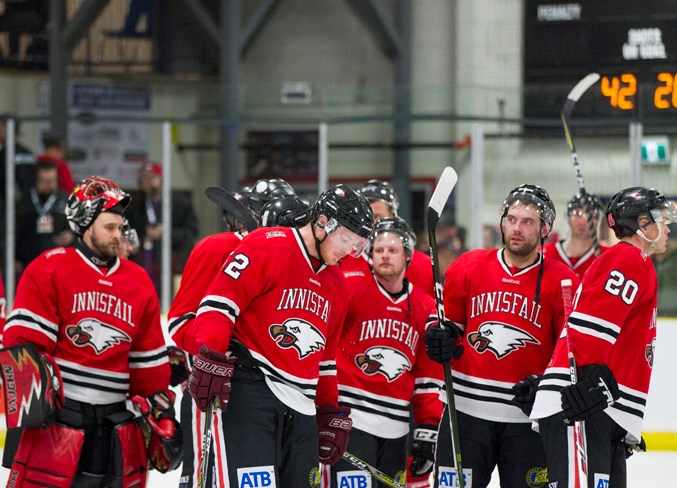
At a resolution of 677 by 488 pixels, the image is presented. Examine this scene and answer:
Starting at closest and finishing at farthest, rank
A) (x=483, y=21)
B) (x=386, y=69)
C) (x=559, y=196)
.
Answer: (x=559, y=196)
(x=483, y=21)
(x=386, y=69)

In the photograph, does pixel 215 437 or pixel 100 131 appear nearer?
pixel 215 437

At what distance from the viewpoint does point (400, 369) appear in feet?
13.1

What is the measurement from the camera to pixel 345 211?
3332 mm

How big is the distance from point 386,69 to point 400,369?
6206 mm

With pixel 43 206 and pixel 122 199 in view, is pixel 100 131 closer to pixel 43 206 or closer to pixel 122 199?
pixel 43 206

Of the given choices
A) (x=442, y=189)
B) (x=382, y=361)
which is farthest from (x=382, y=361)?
(x=442, y=189)

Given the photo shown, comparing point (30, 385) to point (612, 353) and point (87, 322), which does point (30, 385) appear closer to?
point (87, 322)

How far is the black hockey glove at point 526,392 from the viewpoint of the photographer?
3637 millimetres

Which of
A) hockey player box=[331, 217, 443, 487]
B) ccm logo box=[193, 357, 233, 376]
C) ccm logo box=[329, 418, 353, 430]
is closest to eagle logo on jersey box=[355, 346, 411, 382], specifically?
hockey player box=[331, 217, 443, 487]

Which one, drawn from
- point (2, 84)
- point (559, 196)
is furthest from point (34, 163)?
point (559, 196)

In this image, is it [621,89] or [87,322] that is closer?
[87,322]

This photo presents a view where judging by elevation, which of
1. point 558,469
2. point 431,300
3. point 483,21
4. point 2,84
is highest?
point 483,21

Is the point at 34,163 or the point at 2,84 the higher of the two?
the point at 2,84

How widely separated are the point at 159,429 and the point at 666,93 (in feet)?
13.9
